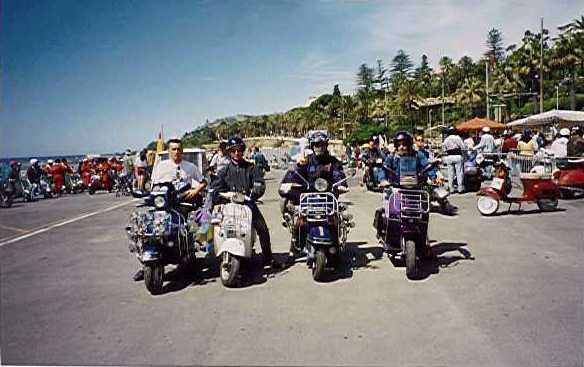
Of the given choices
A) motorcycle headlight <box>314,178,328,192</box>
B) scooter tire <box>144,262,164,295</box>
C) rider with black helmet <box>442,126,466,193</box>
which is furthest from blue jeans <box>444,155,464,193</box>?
scooter tire <box>144,262,164,295</box>

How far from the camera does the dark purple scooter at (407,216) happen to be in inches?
203

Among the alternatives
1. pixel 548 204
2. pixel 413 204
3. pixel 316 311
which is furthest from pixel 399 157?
pixel 548 204

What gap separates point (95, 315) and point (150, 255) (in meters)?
0.72

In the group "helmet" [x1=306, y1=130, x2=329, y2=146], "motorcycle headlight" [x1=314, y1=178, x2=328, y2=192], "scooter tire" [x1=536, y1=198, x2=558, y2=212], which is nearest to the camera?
"motorcycle headlight" [x1=314, y1=178, x2=328, y2=192]

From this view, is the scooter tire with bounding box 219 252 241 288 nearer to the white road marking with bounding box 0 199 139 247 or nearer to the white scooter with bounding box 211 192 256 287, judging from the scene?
the white scooter with bounding box 211 192 256 287

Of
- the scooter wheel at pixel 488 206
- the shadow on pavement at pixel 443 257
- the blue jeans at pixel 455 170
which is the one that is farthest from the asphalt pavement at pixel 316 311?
the blue jeans at pixel 455 170

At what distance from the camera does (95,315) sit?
428 cm

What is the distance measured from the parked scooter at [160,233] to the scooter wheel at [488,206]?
18.9ft

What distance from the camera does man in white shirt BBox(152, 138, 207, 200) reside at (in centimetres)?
539

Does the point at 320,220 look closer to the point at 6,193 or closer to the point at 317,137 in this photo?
the point at 317,137

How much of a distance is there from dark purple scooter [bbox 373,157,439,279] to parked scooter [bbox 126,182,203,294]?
2204 millimetres

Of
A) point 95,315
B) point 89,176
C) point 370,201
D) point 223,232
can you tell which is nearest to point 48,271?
point 95,315

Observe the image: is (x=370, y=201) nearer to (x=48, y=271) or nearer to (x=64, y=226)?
(x=64, y=226)

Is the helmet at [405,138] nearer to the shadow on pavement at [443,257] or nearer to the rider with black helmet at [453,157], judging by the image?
the shadow on pavement at [443,257]
